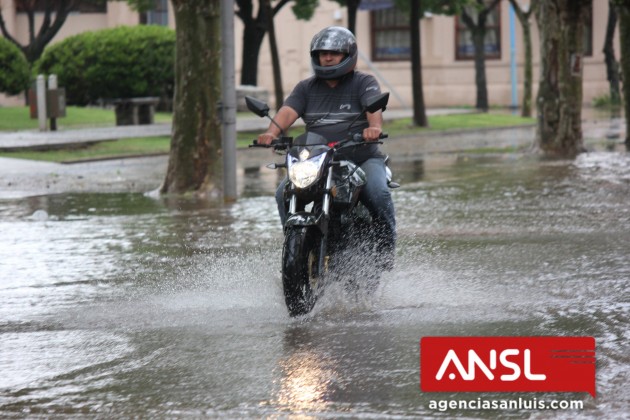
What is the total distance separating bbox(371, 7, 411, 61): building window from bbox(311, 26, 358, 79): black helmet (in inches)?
1647

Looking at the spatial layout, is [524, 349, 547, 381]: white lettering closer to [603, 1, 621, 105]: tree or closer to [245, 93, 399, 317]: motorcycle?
[245, 93, 399, 317]: motorcycle

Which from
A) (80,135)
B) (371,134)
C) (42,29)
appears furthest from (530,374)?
(42,29)

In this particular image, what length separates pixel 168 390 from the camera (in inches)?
230

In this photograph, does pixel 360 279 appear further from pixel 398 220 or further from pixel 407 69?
pixel 407 69

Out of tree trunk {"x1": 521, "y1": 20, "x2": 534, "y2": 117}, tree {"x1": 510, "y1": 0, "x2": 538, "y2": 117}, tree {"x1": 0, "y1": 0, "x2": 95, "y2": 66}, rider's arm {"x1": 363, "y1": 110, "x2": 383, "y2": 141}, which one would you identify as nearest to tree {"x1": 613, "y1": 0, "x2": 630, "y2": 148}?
rider's arm {"x1": 363, "y1": 110, "x2": 383, "y2": 141}

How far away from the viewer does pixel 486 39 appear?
49.5m

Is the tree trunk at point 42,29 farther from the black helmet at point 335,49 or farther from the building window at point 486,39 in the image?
the black helmet at point 335,49

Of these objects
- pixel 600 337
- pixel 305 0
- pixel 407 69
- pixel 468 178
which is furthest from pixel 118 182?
pixel 407 69

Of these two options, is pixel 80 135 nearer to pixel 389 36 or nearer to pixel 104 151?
pixel 104 151

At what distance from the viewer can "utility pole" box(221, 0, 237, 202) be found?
1478 cm

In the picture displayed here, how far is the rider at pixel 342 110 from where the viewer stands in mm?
8039

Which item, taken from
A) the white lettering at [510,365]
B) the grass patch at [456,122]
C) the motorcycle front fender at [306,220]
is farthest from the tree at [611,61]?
the white lettering at [510,365]

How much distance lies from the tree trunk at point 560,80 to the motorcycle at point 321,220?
13540 millimetres

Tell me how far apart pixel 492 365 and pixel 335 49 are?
2799 mm
